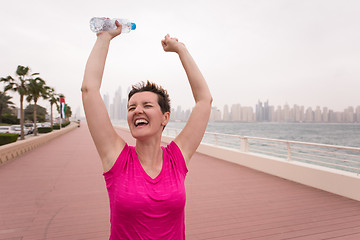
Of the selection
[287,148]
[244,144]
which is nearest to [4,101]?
[244,144]

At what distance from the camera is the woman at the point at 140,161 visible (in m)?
1.04

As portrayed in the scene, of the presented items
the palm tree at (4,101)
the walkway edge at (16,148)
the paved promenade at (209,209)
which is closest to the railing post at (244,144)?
the paved promenade at (209,209)

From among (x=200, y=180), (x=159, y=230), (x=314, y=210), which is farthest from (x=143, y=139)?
(x=200, y=180)

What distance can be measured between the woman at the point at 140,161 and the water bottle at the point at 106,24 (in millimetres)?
26

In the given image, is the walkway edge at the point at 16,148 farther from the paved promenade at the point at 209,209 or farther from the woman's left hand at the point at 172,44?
the woman's left hand at the point at 172,44

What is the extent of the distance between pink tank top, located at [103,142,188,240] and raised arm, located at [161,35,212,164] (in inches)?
9.1

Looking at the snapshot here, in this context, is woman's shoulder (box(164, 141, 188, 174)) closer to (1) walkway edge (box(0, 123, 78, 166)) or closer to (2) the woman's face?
(2) the woman's face

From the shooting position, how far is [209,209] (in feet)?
13.9

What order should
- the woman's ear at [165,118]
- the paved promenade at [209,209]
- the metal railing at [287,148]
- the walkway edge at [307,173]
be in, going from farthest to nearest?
the metal railing at [287,148] < the walkway edge at [307,173] < the paved promenade at [209,209] < the woman's ear at [165,118]

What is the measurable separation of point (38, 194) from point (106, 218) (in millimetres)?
2201

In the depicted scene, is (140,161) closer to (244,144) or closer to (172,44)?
(172,44)

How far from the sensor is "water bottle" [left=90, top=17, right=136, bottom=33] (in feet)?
3.81

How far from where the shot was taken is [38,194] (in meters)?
5.04

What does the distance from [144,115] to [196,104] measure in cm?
36
